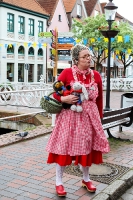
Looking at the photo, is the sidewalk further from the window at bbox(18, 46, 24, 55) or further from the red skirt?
the window at bbox(18, 46, 24, 55)

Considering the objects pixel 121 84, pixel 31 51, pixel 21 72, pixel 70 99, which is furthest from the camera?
pixel 31 51

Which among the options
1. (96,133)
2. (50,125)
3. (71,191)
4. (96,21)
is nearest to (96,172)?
(71,191)

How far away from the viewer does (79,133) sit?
3.95 meters

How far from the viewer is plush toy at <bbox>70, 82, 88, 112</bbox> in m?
3.93

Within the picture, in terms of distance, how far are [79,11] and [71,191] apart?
137ft

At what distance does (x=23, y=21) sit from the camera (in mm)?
35312

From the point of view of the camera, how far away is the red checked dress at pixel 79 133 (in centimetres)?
395

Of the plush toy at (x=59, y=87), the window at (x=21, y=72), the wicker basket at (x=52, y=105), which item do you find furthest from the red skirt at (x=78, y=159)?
the window at (x=21, y=72)

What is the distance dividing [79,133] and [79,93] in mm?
488

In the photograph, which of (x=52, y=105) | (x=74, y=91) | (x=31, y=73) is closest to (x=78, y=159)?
(x=52, y=105)

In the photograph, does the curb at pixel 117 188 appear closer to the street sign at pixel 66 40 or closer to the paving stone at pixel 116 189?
the paving stone at pixel 116 189

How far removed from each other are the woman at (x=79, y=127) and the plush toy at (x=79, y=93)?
0.05 meters

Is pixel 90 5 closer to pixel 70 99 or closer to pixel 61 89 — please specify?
pixel 61 89

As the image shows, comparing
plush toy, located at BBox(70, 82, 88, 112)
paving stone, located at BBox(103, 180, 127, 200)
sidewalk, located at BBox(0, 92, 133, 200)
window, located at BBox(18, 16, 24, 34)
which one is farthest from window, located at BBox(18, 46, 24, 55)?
plush toy, located at BBox(70, 82, 88, 112)
